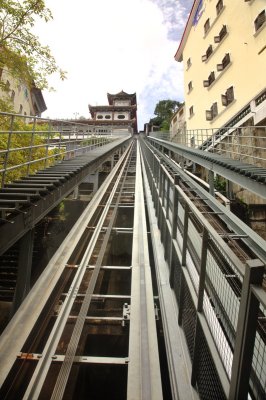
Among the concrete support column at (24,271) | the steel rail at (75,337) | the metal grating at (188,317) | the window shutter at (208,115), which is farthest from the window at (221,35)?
the metal grating at (188,317)

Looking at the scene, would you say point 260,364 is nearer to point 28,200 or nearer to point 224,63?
point 28,200

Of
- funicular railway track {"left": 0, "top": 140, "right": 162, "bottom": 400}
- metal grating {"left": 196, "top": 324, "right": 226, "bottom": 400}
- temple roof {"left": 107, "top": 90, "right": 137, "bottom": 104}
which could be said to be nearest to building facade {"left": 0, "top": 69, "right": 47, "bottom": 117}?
temple roof {"left": 107, "top": 90, "right": 137, "bottom": 104}

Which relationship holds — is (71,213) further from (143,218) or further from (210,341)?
(210,341)

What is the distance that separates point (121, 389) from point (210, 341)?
1480 millimetres

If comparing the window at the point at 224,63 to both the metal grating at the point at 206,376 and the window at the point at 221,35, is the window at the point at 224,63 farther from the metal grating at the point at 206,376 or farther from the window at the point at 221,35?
the metal grating at the point at 206,376

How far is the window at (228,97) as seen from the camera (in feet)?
50.6

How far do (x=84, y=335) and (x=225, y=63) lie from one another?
56.9ft

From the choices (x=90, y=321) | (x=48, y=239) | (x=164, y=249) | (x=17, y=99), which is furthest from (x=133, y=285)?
(x=17, y=99)

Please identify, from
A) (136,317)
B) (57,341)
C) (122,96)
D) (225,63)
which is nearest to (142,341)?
(136,317)

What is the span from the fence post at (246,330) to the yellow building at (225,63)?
10.6m

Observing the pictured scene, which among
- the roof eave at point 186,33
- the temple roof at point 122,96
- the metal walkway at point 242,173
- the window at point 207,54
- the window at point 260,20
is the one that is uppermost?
the temple roof at point 122,96

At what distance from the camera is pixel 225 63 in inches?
639

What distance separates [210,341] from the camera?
181 cm

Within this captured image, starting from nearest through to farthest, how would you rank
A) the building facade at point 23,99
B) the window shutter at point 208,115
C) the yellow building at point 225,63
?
the yellow building at point 225,63 → the window shutter at point 208,115 → the building facade at point 23,99
